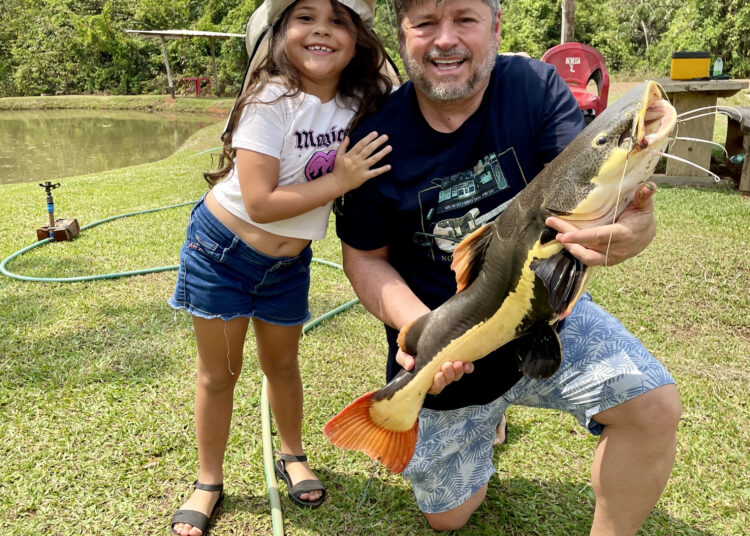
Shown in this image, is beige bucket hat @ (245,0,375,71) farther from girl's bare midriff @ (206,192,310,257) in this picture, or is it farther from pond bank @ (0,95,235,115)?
pond bank @ (0,95,235,115)

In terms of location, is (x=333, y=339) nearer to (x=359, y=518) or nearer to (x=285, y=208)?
(x=359, y=518)

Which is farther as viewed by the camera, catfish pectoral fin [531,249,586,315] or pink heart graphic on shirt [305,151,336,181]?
pink heart graphic on shirt [305,151,336,181]

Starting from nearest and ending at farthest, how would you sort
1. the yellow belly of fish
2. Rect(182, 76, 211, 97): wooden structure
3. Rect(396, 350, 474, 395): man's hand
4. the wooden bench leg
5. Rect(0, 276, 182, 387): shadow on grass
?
1. the yellow belly of fish
2. Rect(396, 350, 474, 395): man's hand
3. Rect(0, 276, 182, 387): shadow on grass
4. the wooden bench leg
5. Rect(182, 76, 211, 97): wooden structure

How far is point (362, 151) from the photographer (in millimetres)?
2133

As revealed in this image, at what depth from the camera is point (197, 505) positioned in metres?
2.46

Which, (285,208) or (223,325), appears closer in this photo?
(285,208)

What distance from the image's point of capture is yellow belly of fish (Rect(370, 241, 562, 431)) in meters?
1.69

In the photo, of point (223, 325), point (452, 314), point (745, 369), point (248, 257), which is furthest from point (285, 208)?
point (745, 369)

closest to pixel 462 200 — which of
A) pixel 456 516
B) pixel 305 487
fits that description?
pixel 456 516

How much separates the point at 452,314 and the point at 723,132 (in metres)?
10.6

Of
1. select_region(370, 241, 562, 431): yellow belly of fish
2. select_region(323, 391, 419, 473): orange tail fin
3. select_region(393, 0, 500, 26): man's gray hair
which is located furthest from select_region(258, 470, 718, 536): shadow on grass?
select_region(393, 0, 500, 26): man's gray hair

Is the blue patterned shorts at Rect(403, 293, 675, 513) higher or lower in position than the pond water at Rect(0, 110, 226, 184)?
higher

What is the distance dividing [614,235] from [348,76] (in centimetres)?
133

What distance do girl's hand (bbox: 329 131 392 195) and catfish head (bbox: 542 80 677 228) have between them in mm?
703
